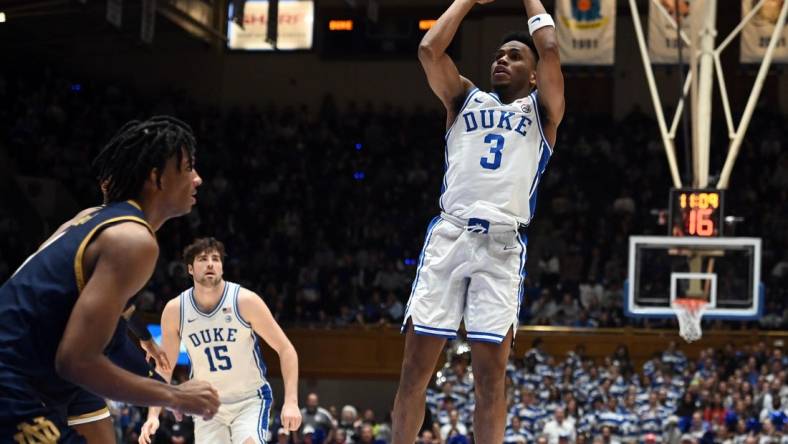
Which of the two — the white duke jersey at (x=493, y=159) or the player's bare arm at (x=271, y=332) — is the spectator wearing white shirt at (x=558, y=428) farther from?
the white duke jersey at (x=493, y=159)

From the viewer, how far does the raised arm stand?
6191 mm

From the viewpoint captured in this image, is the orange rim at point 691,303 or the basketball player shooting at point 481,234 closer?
the basketball player shooting at point 481,234

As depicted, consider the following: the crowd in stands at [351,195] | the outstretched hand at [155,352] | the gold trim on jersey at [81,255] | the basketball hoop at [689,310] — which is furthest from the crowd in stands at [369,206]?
the gold trim on jersey at [81,255]

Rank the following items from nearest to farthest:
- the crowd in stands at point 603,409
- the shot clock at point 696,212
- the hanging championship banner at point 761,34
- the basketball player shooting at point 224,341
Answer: the basketball player shooting at point 224,341
the shot clock at point 696,212
the crowd in stands at point 603,409
the hanging championship banner at point 761,34

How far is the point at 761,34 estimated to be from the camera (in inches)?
792

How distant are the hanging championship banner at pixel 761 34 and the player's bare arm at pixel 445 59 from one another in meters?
14.7

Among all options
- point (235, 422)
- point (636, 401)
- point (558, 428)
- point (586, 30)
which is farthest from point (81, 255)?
point (586, 30)

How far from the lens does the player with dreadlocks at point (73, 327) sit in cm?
364

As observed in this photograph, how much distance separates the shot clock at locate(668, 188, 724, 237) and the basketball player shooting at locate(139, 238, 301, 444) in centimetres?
887

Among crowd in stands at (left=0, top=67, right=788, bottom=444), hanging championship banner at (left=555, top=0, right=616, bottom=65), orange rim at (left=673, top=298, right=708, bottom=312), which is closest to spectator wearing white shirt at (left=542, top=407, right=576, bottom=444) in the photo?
crowd in stands at (left=0, top=67, right=788, bottom=444)

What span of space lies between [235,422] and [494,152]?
115 inches

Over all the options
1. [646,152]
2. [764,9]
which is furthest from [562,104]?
[646,152]

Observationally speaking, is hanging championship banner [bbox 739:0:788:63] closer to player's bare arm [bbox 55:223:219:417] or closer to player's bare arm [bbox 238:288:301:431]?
player's bare arm [bbox 238:288:301:431]

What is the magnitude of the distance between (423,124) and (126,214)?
83.5ft
